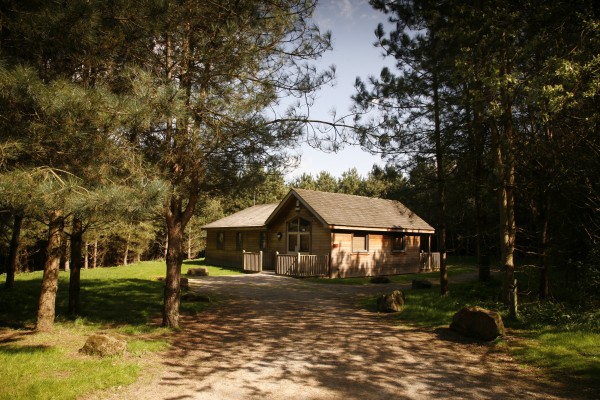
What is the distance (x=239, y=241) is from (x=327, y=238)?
923 cm

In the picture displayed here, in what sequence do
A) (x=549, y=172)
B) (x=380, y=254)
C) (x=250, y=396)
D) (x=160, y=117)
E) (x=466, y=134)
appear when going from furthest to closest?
(x=380, y=254) < (x=466, y=134) < (x=549, y=172) < (x=160, y=117) < (x=250, y=396)

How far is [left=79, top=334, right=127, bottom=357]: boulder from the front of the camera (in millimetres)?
7184

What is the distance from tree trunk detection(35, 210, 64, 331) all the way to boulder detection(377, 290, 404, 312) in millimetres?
8598

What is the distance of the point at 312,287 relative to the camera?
701 inches

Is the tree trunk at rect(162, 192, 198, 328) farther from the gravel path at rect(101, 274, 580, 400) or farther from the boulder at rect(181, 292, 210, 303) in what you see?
the boulder at rect(181, 292, 210, 303)

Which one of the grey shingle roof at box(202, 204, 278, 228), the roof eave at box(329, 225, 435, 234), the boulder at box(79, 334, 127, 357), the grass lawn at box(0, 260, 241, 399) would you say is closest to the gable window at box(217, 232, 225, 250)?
the grey shingle roof at box(202, 204, 278, 228)

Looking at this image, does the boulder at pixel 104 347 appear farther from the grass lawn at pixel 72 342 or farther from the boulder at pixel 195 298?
the boulder at pixel 195 298

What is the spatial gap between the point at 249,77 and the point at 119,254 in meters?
37.0

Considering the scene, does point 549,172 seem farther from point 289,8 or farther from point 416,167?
point 289,8

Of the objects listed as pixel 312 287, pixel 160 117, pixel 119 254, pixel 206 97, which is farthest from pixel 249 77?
pixel 119 254

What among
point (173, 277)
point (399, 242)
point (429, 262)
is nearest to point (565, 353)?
point (173, 277)

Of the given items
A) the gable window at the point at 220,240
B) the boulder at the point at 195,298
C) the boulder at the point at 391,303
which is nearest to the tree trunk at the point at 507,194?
the boulder at the point at 391,303

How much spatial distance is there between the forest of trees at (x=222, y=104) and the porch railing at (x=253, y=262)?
13.3 meters

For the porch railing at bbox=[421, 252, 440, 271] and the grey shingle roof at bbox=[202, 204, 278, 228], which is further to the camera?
the porch railing at bbox=[421, 252, 440, 271]
